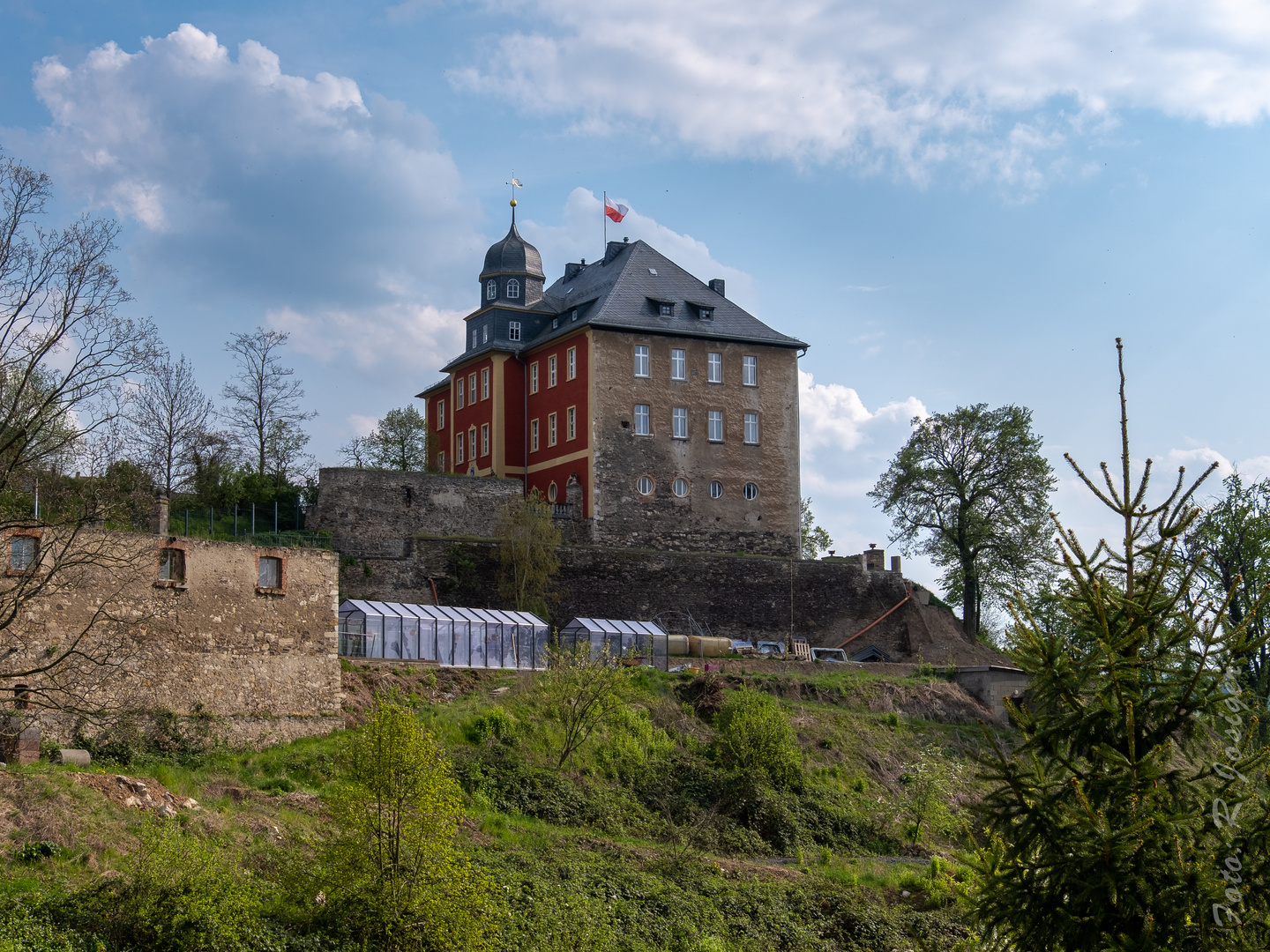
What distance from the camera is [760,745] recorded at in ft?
113

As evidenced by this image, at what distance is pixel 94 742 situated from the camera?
24.0 m

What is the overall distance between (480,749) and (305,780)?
18.2 feet

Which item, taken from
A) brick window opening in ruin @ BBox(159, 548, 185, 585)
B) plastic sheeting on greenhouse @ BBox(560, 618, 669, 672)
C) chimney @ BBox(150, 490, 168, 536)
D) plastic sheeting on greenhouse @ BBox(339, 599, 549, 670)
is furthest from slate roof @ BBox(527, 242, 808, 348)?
brick window opening in ruin @ BBox(159, 548, 185, 585)

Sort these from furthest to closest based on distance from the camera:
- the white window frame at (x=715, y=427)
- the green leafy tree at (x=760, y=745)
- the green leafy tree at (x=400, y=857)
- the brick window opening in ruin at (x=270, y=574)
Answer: the white window frame at (x=715, y=427) < the green leafy tree at (x=760, y=745) < the brick window opening in ruin at (x=270, y=574) < the green leafy tree at (x=400, y=857)

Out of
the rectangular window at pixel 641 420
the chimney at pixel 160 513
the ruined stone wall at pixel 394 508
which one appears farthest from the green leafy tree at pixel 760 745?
the rectangular window at pixel 641 420

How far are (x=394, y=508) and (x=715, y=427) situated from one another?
48.9ft

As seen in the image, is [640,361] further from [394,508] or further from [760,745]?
[760,745]

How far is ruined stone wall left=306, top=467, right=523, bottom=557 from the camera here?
44906 mm

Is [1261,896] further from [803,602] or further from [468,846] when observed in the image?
[803,602]

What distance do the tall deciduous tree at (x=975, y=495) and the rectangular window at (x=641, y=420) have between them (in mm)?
11798

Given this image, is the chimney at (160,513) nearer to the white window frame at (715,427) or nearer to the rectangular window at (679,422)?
the rectangular window at (679,422)

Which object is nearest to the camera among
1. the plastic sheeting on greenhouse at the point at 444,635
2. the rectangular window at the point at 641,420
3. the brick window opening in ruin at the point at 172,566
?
the brick window opening in ruin at the point at 172,566

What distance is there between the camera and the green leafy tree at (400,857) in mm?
17688

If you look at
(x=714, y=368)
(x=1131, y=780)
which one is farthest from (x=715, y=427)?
(x=1131, y=780)
